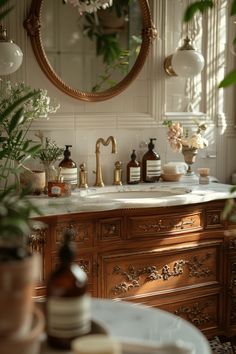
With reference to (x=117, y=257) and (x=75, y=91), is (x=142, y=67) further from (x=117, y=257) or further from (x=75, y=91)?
(x=117, y=257)

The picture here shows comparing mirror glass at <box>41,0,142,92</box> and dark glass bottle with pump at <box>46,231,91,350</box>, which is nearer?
dark glass bottle with pump at <box>46,231,91,350</box>

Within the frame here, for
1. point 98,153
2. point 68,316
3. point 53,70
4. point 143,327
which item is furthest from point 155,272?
point 68,316

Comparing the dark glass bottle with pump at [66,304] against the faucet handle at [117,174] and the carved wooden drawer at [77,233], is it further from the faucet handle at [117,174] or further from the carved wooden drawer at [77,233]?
the faucet handle at [117,174]

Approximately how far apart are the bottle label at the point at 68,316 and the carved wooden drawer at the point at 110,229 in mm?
1574

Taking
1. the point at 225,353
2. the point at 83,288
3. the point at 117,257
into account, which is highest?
the point at 83,288

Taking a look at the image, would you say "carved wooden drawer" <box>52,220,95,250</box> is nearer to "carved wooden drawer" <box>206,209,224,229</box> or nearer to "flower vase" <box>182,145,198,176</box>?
"carved wooden drawer" <box>206,209,224,229</box>

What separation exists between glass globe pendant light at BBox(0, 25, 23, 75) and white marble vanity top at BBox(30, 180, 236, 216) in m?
0.69

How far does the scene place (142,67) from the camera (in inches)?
135

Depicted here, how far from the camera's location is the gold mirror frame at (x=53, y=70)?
10.1 ft

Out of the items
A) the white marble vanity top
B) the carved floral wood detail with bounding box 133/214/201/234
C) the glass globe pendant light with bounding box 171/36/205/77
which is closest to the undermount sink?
the white marble vanity top

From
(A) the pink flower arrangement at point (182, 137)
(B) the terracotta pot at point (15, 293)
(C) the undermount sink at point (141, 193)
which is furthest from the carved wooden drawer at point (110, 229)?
(B) the terracotta pot at point (15, 293)

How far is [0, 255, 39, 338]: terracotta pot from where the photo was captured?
1.08m

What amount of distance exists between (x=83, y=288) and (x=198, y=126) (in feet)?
8.30

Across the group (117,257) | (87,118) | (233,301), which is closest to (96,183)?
(87,118)
